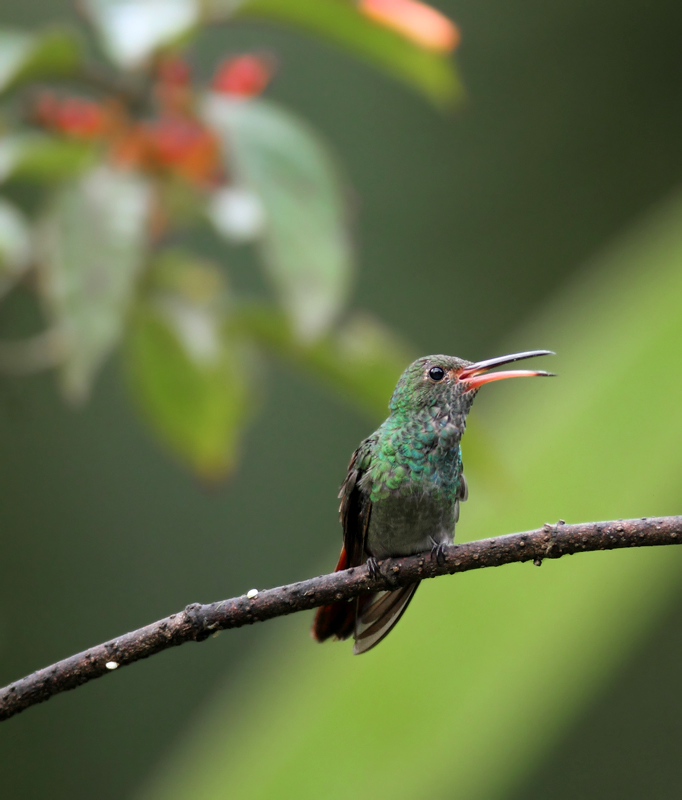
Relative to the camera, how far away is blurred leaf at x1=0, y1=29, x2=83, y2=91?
1.22 m

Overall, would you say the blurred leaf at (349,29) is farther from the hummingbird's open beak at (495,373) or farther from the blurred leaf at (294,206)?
the hummingbird's open beak at (495,373)

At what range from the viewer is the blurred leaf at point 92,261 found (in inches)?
43.0

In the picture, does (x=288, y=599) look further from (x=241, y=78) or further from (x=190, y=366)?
(x=241, y=78)

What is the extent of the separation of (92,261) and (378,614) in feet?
1.85

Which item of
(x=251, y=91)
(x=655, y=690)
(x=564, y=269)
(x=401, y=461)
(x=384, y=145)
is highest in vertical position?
(x=384, y=145)

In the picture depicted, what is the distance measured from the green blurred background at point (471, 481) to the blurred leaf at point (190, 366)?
→ 0.74 ft

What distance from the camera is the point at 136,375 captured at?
1.47m

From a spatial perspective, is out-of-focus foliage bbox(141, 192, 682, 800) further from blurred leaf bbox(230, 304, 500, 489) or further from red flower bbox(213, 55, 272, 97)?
red flower bbox(213, 55, 272, 97)

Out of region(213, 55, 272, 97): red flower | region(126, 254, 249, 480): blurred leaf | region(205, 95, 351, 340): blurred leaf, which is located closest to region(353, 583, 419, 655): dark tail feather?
region(205, 95, 351, 340): blurred leaf

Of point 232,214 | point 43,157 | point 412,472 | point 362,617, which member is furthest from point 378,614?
point 43,157

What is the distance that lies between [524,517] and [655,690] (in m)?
2.95

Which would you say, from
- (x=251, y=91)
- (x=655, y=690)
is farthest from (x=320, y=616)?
(x=655, y=690)

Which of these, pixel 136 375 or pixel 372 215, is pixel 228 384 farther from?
pixel 372 215

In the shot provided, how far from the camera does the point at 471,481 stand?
1.53 m
